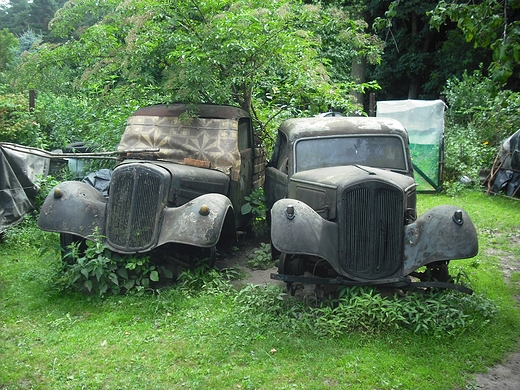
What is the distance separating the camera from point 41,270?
269 inches

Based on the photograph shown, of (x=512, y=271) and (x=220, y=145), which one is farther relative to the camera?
(x=220, y=145)

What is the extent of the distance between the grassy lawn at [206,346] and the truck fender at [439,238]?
70cm

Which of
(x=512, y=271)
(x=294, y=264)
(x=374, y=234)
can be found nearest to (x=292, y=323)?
(x=294, y=264)

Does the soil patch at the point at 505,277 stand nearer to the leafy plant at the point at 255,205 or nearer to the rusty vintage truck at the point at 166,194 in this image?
the rusty vintage truck at the point at 166,194

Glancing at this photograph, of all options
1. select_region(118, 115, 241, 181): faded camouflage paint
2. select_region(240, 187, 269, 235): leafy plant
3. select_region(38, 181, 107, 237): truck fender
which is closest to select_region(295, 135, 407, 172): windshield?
select_region(118, 115, 241, 181): faded camouflage paint

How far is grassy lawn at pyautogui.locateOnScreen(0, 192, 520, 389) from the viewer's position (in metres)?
4.30

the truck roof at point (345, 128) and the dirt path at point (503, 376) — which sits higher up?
the truck roof at point (345, 128)

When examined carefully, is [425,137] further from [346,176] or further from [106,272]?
[106,272]

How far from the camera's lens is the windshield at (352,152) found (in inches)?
274

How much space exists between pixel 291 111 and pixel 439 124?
4.15m

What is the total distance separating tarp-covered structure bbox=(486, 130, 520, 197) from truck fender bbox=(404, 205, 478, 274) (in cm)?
689

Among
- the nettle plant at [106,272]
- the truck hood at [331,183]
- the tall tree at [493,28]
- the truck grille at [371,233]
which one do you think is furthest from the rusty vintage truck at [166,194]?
the tall tree at [493,28]

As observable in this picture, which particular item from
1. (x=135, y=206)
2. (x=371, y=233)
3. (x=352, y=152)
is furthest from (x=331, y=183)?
(x=135, y=206)

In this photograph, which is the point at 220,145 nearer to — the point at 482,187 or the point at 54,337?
the point at 54,337
